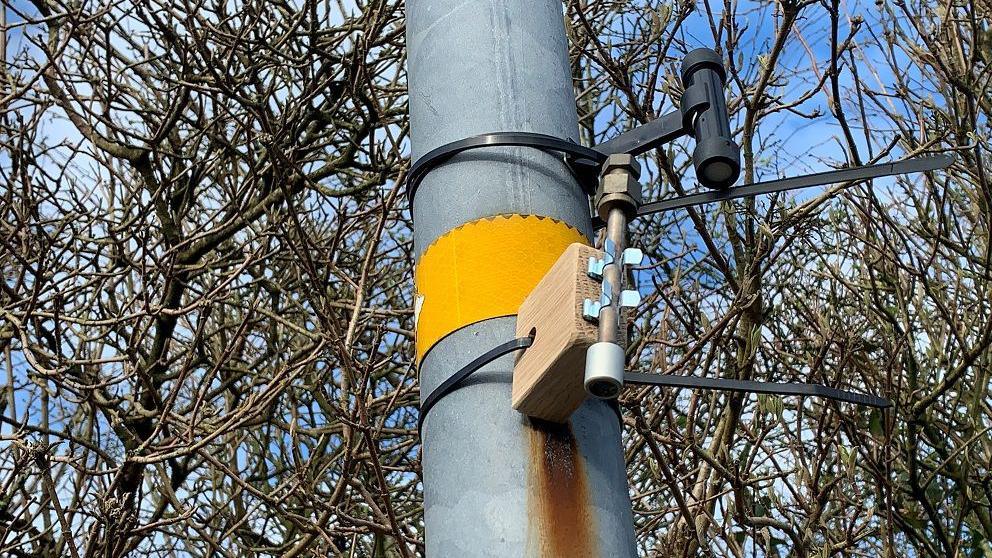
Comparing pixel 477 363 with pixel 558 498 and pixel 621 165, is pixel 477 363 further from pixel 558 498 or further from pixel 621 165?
pixel 621 165

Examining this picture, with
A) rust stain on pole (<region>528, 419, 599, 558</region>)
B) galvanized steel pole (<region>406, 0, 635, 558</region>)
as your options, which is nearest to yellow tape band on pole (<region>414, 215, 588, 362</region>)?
galvanized steel pole (<region>406, 0, 635, 558</region>)

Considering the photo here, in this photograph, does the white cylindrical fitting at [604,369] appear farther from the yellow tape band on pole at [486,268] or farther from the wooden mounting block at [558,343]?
the yellow tape band on pole at [486,268]

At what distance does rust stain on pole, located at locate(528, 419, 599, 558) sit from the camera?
1.34m

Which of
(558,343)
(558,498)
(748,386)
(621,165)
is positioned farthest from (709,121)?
(558,498)

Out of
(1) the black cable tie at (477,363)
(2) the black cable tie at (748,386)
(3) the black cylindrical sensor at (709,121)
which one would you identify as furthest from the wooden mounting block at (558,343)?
(3) the black cylindrical sensor at (709,121)

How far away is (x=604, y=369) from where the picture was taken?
4.28 ft

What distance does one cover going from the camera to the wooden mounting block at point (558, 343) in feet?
4.42

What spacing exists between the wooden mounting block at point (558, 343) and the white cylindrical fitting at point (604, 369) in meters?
0.03

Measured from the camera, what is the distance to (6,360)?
6.79 m

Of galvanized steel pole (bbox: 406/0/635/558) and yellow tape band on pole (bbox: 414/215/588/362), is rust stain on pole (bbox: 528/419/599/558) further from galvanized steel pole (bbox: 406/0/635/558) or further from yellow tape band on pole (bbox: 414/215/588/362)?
yellow tape band on pole (bbox: 414/215/588/362)

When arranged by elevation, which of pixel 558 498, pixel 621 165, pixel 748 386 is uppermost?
pixel 621 165

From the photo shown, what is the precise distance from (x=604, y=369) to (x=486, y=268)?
31 centimetres

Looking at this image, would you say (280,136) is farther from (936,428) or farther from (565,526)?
(565,526)

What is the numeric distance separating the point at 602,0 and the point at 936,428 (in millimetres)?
2982
